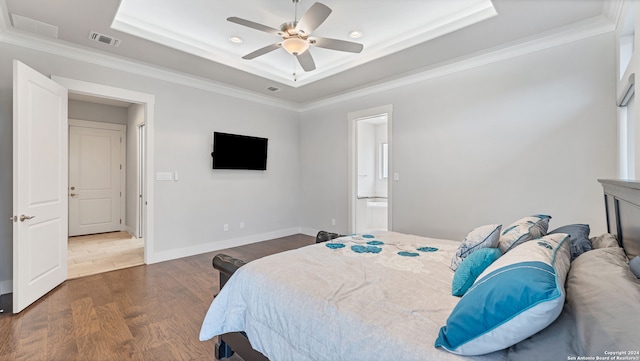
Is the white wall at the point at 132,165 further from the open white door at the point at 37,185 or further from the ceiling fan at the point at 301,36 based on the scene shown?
the ceiling fan at the point at 301,36

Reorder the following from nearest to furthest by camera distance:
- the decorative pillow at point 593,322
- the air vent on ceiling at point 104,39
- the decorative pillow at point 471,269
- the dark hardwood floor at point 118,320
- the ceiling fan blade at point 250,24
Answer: the decorative pillow at point 593,322 → the decorative pillow at point 471,269 → the dark hardwood floor at point 118,320 → the ceiling fan blade at point 250,24 → the air vent on ceiling at point 104,39

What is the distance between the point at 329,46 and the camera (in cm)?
288

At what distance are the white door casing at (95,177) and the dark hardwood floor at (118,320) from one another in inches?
136

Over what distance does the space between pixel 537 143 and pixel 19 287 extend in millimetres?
5388

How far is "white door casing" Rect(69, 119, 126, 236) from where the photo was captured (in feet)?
19.9

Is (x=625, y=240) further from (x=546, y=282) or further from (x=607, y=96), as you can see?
(x=607, y=96)

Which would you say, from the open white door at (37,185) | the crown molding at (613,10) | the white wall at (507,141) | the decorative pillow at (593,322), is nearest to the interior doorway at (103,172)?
the open white door at (37,185)

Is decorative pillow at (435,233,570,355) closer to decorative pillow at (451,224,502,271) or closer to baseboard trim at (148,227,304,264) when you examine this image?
decorative pillow at (451,224,502,271)

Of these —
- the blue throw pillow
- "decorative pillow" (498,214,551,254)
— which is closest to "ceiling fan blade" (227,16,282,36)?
"decorative pillow" (498,214,551,254)

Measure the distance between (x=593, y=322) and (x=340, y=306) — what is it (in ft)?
2.77

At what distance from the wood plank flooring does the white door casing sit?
0.35 m

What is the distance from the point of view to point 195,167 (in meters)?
4.59

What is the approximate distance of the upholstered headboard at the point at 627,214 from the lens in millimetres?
1176

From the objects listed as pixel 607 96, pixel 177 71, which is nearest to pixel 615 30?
pixel 607 96
